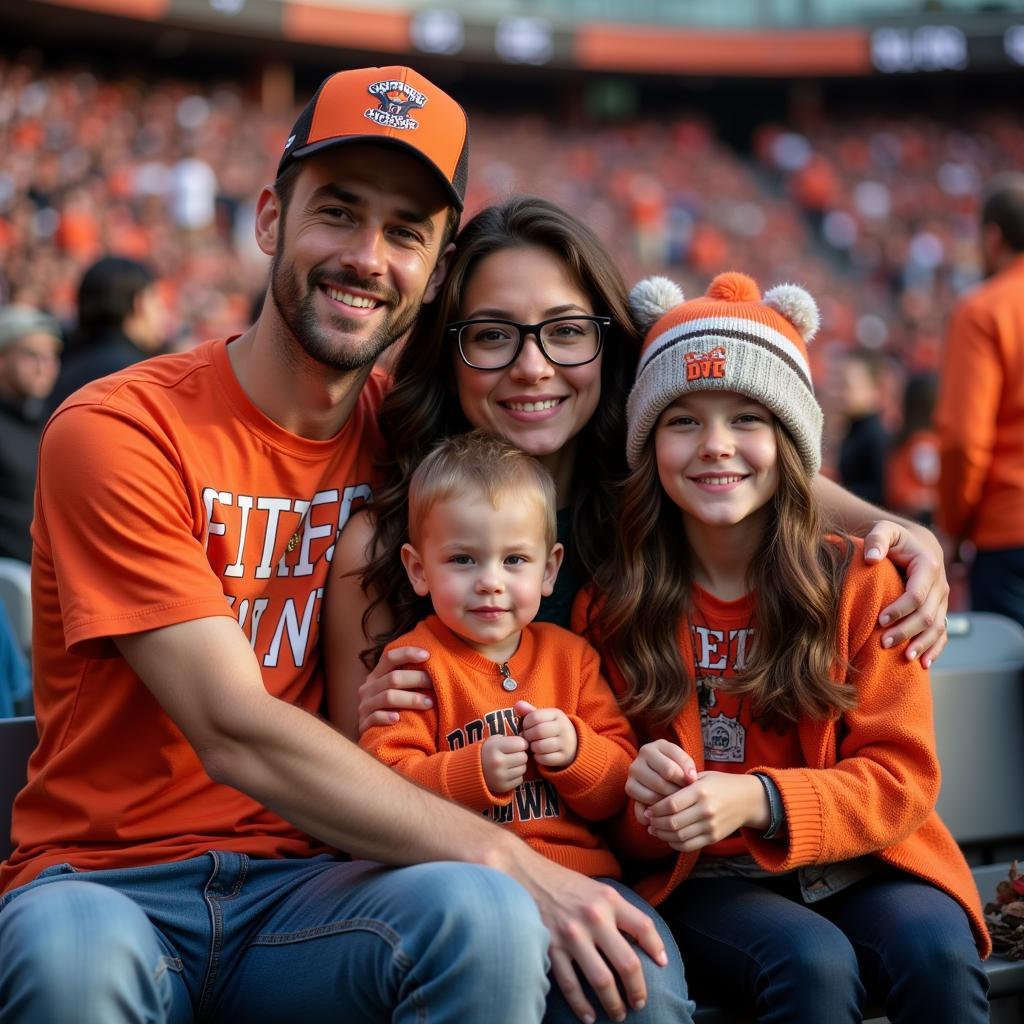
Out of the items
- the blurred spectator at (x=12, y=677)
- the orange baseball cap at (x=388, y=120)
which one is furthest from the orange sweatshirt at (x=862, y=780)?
the blurred spectator at (x=12, y=677)

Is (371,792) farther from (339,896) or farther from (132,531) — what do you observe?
(132,531)

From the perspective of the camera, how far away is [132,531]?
2.15 m

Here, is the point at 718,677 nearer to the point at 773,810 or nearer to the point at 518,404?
the point at 773,810

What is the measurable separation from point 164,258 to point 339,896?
545 inches

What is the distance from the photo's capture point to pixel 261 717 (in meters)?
2.05

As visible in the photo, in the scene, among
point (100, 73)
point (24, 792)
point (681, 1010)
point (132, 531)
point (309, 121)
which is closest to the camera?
point (681, 1010)

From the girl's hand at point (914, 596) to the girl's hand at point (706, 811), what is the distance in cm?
42

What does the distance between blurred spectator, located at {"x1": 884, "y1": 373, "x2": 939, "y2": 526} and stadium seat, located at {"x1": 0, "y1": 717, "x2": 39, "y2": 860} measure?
5598 mm

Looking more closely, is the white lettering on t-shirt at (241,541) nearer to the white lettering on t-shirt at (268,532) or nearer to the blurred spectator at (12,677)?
the white lettering on t-shirt at (268,532)

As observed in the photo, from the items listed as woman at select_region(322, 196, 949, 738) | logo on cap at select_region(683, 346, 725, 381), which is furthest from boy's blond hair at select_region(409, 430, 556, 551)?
logo on cap at select_region(683, 346, 725, 381)

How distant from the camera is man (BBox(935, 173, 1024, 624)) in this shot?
4.44 m

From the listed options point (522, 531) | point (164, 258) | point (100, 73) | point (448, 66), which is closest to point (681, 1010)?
point (522, 531)

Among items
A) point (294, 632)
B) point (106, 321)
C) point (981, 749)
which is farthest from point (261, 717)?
point (106, 321)

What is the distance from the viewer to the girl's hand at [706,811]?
2.13 metres
